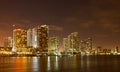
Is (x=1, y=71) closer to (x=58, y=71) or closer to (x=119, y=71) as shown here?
(x=58, y=71)

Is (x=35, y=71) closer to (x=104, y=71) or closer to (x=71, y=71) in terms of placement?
(x=71, y=71)

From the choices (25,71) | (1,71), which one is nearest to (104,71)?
(25,71)

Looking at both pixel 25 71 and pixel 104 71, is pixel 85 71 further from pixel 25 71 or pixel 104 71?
pixel 25 71

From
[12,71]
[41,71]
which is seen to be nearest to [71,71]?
[41,71]

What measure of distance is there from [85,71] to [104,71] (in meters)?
4.38

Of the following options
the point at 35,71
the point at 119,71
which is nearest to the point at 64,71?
the point at 35,71

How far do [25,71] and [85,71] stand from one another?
46.2 feet

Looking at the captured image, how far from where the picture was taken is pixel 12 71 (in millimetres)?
75938

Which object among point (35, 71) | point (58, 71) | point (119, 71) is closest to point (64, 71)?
point (58, 71)

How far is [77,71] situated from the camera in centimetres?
7381

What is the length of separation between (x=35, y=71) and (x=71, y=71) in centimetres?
865

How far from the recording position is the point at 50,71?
244 feet

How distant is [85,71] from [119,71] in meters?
7.79

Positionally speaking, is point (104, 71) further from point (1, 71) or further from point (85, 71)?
point (1, 71)
